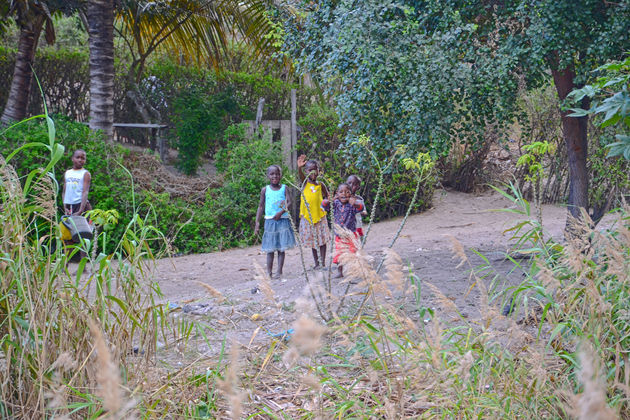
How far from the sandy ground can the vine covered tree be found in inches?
42.1

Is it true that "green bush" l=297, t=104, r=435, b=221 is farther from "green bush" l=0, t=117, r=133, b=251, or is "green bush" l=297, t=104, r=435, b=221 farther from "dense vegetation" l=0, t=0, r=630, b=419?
"green bush" l=0, t=117, r=133, b=251

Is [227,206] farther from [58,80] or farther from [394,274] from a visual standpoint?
[394,274]

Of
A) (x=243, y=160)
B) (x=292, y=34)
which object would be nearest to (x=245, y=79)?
(x=243, y=160)

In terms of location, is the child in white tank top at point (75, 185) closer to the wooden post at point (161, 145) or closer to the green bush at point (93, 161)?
the green bush at point (93, 161)

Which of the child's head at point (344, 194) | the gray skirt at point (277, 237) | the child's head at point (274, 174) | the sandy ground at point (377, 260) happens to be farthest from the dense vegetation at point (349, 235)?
the gray skirt at point (277, 237)

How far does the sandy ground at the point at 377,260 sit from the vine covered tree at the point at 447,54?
1071mm

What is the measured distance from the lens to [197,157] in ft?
36.9

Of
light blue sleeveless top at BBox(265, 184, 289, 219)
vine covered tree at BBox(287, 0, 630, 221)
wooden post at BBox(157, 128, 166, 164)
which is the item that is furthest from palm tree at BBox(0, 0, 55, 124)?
vine covered tree at BBox(287, 0, 630, 221)

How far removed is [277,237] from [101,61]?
189 inches

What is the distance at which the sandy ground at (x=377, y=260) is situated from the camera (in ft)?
13.9

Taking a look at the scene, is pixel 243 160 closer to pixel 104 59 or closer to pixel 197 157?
pixel 197 157

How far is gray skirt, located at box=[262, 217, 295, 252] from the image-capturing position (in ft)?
21.3

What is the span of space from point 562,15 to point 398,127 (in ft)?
5.57

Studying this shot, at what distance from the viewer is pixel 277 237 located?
21.4 ft
